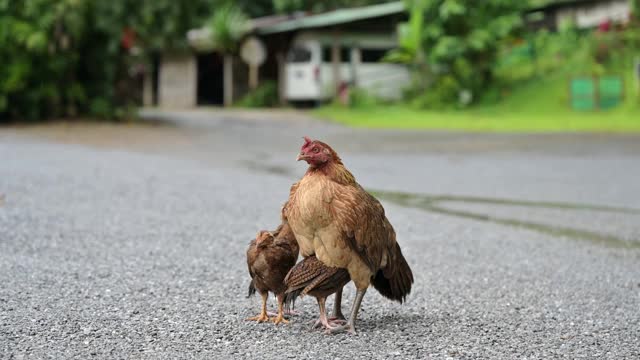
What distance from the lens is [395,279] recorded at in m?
4.41

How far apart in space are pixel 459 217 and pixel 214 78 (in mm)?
32013

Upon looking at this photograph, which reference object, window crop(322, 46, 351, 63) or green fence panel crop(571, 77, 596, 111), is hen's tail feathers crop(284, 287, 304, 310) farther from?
window crop(322, 46, 351, 63)

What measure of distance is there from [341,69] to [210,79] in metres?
9.17

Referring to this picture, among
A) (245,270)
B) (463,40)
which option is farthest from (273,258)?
(463,40)

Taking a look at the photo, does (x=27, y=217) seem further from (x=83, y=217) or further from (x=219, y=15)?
(x=219, y=15)

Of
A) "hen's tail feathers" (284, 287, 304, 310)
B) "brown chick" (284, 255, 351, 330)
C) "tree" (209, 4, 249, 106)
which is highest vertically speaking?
"tree" (209, 4, 249, 106)

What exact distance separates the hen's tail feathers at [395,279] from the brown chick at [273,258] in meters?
0.46

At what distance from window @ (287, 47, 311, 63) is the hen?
28.7m

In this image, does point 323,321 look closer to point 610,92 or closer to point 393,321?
point 393,321

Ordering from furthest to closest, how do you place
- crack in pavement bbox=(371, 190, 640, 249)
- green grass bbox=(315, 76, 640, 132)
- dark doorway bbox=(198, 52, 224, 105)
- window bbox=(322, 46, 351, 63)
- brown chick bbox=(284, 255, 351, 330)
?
1. dark doorway bbox=(198, 52, 224, 105)
2. window bbox=(322, 46, 351, 63)
3. green grass bbox=(315, 76, 640, 132)
4. crack in pavement bbox=(371, 190, 640, 249)
5. brown chick bbox=(284, 255, 351, 330)

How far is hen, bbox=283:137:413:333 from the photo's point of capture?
400 centimetres

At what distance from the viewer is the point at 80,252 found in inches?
254

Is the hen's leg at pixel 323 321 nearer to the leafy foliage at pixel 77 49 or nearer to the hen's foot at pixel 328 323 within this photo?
the hen's foot at pixel 328 323

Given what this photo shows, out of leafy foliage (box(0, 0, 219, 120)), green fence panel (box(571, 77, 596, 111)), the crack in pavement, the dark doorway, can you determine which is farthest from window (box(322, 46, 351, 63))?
the crack in pavement
